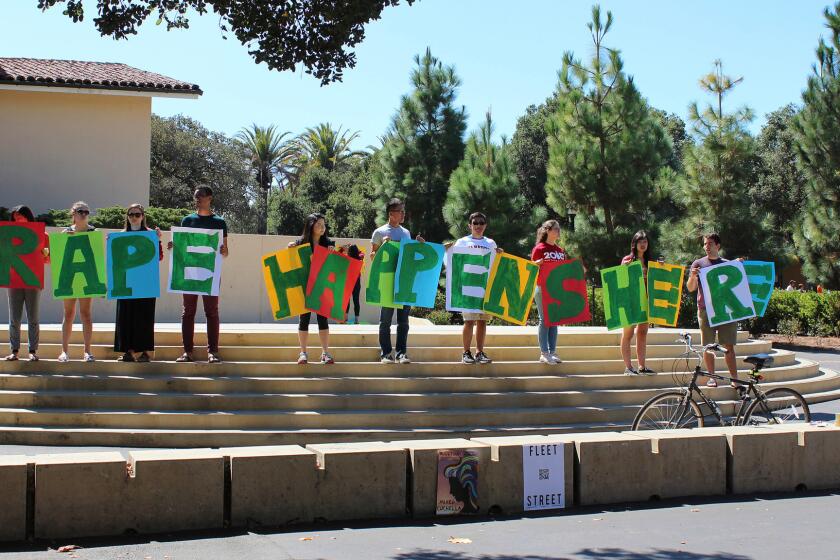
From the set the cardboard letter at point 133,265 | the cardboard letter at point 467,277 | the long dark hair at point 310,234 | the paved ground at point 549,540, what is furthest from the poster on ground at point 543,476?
the cardboard letter at point 133,265

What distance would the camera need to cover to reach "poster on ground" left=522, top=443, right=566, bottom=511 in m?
7.82

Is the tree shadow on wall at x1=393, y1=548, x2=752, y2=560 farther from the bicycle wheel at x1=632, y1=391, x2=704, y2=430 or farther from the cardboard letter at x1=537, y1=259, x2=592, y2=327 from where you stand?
the cardboard letter at x1=537, y1=259, x2=592, y2=327

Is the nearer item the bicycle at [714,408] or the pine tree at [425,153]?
the bicycle at [714,408]

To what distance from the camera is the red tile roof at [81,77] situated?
957 inches

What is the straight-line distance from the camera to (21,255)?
11.6m

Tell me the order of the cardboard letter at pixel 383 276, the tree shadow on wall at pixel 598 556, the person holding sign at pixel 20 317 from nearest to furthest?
the tree shadow on wall at pixel 598 556 < the person holding sign at pixel 20 317 < the cardboard letter at pixel 383 276

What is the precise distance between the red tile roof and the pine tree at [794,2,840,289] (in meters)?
16.4

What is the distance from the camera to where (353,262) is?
12.2 m

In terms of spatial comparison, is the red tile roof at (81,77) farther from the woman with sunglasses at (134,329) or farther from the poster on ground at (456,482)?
the poster on ground at (456,482)

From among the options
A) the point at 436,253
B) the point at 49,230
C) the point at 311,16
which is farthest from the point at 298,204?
the point at 311,16

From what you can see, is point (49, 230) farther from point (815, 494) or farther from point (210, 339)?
point (815, 494)

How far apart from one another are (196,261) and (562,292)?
4781mm

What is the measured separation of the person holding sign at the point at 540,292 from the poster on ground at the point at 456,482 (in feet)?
17.1

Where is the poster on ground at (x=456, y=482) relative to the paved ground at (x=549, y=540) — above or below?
above
